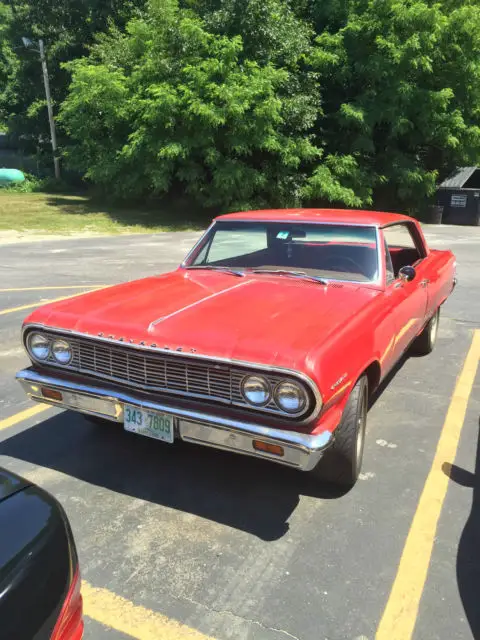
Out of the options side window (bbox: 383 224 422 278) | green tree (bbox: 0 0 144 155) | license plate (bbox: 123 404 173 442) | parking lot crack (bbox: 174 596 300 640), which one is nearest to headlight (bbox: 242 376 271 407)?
license plate (bbox: 123 404 173 442)

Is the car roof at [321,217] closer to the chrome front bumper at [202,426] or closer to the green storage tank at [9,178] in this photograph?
the chrome front bumper at [202,426]

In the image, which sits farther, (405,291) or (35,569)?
(405,291)

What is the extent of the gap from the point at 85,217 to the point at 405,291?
19.5 metres

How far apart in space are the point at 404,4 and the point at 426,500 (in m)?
24.8

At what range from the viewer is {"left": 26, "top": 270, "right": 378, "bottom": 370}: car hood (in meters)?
2.75

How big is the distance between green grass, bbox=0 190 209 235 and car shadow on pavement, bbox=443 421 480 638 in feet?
55.3

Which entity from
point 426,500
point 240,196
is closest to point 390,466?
point 426,500

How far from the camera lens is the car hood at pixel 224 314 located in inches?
108

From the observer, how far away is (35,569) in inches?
58.2

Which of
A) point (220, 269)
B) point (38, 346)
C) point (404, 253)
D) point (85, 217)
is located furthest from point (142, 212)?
point (38, 346)

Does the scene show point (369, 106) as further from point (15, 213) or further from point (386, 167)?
point (15, 213)

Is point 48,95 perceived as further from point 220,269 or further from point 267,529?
point 267,529

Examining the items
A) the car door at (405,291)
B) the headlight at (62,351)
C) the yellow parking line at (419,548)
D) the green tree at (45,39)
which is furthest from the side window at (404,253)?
the green tree at (45,39)

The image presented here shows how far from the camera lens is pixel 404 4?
22.5 meters
